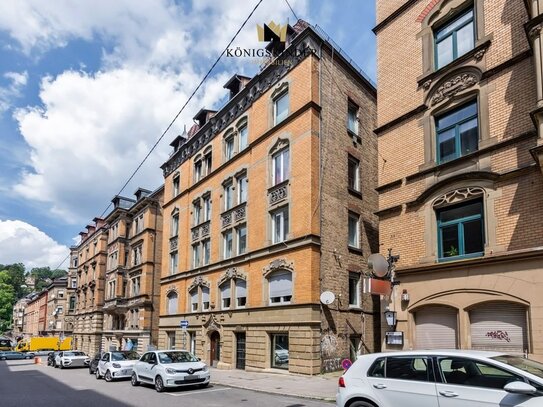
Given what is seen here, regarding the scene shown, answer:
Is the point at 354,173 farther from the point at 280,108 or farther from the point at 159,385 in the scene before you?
the point at 159,385

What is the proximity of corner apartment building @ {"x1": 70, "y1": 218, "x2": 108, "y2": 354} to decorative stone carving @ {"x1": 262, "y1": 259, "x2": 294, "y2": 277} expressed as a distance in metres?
35.6

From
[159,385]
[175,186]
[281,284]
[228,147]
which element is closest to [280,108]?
[228,147]

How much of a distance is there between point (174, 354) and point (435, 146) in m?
12.1

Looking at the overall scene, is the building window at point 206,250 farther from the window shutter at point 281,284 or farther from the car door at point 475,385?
the car door at point 475,385

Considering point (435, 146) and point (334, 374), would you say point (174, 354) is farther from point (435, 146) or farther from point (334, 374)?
point (435, 146)

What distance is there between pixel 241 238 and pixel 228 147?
21.0 ft

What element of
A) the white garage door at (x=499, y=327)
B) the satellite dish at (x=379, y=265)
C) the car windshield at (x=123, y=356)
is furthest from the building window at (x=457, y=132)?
the car windshield at (x=123, y=356)

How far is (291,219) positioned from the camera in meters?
21.7

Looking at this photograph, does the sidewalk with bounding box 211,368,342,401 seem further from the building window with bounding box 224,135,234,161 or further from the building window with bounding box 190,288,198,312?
the building window with bounding box 224,135,234,161

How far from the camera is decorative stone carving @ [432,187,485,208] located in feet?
43.2

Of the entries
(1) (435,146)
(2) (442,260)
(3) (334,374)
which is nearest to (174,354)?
(3) (334,374)

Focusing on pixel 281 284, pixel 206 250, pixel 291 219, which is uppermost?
pixel 291 219

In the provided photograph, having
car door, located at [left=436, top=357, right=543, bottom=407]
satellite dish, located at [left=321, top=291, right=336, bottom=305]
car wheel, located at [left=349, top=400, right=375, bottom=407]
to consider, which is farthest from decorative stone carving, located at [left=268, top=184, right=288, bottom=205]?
car door, located at [left=436, top=357, right=543, bottom=407]

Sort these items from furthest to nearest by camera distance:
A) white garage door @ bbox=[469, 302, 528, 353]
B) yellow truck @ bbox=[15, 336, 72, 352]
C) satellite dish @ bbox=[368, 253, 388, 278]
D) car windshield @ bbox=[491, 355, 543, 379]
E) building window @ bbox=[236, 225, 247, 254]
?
yellow truck @ bbox=[15, 336, 72, 352], building window @ bbox=[236, 225, 247, 254], satellite dish @ bbox=[368, 253, 388, 278], white garage door @ bbox=[469, 302, 528, 353], car windshield @ bbox=[491, 355, 543, 379]
